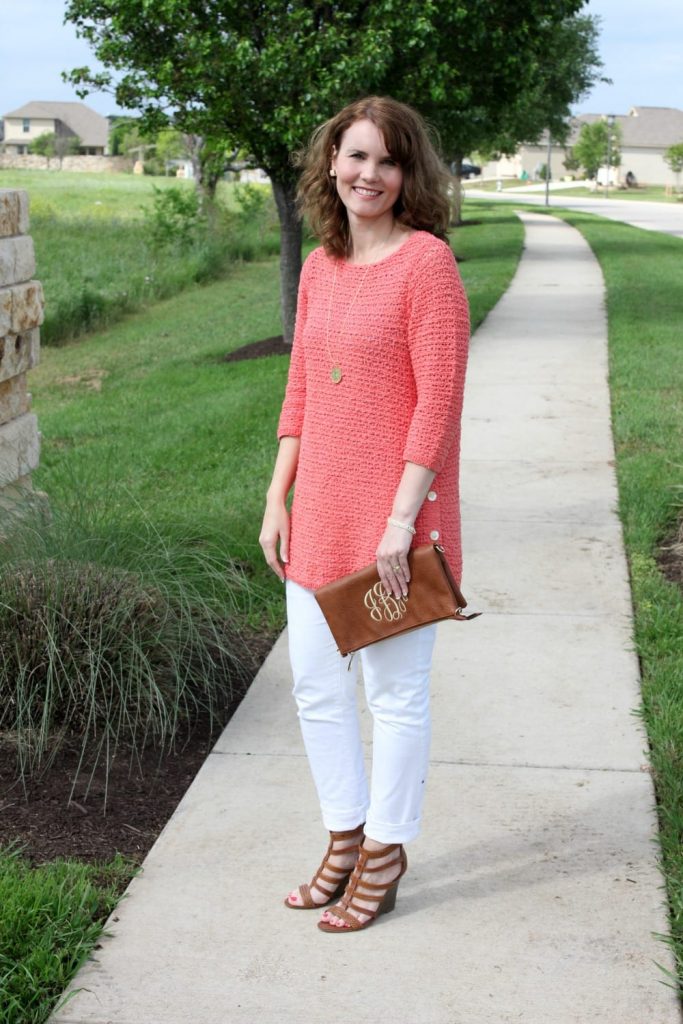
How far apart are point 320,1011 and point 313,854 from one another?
706 mm

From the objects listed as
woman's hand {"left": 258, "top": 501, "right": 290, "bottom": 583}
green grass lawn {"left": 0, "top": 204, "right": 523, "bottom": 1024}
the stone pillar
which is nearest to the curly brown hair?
woman's hand {"left": 258, "top": 501, "right": 290, "bottom": 583}

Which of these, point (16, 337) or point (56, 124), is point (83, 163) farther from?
point (16, 337)

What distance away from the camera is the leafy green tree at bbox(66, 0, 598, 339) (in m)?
10.9

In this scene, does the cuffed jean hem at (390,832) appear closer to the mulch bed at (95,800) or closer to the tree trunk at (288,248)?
the mulch bed at (95,800)

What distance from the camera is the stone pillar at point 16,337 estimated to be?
17.3 ft

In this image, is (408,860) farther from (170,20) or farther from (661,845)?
(170,20)

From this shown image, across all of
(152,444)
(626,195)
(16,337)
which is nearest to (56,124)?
(626,195)

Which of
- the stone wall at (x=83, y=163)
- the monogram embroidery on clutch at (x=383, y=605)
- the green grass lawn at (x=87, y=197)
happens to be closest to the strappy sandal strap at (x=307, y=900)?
the monogram embroidery on clutch at (x=383, y=605)

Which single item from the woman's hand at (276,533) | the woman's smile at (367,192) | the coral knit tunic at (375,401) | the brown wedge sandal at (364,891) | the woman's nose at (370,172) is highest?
the woman's nose at (370,172)

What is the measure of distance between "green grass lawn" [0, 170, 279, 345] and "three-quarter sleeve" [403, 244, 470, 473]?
49.0ft

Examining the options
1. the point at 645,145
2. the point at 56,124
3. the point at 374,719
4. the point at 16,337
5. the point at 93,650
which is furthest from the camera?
the point at 56,124

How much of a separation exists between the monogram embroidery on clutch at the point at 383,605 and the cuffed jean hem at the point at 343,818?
1.98 feet

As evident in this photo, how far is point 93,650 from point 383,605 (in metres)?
1.51

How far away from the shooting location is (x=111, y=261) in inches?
931
